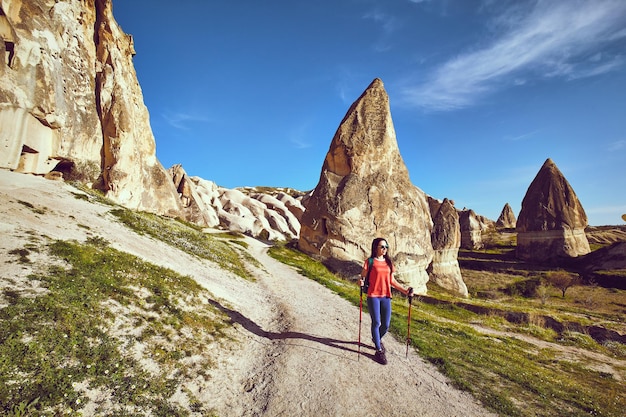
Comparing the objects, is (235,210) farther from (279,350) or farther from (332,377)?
(332,377)

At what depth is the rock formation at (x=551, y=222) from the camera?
68.2m

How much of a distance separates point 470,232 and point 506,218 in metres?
50.4

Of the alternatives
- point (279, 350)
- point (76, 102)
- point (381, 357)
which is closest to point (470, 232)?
point (381, 357)

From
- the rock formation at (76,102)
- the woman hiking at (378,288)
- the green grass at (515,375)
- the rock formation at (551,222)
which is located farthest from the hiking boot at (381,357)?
the rock formation at (551,222)

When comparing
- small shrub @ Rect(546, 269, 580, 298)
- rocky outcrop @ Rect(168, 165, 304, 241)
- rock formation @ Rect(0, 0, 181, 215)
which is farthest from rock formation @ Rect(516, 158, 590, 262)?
rock formation @ Rect(0, 0, 181, 215)

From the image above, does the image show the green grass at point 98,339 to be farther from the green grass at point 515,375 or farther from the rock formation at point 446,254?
the rock formation at point 446,254

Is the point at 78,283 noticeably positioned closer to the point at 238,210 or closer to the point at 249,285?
the point at 249,285

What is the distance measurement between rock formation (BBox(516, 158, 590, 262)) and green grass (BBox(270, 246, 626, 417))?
61760 millimetres

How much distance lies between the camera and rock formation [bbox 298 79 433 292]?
35.1m

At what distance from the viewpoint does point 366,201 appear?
3647 centimetres

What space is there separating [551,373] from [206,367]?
12.8 m

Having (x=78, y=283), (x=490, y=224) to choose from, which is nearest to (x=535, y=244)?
(x=490, y=224)

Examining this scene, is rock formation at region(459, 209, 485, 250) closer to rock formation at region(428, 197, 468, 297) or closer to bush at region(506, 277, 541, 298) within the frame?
bush at region(506, 277, 541, 298)

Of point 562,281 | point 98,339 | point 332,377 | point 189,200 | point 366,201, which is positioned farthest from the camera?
point 189,200
